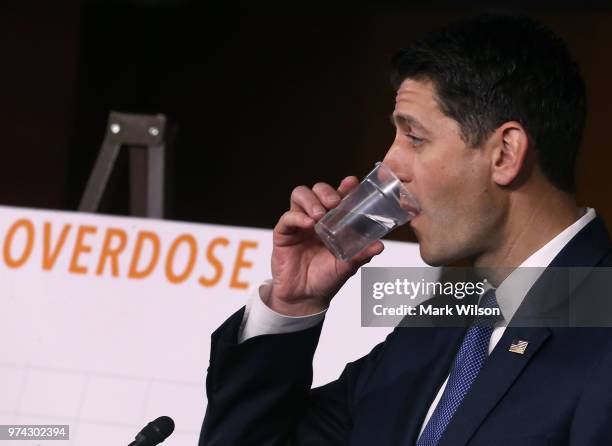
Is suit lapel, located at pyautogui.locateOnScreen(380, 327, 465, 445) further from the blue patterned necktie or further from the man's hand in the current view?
the man's hand

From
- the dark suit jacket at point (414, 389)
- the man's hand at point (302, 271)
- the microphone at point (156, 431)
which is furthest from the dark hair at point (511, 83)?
the microphone at point (156, 431)

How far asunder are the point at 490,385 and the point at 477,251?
195mm

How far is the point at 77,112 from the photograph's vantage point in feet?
13.7

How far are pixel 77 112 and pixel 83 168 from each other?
0.23 metres

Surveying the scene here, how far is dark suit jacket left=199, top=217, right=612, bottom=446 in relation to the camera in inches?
52.9

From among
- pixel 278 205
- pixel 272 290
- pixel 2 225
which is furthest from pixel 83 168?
pixel 272 290

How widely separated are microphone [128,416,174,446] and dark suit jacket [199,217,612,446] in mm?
214

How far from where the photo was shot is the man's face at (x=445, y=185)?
149cm

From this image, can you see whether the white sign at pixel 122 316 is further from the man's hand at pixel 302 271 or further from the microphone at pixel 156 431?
the man's hand at pixel 302 271

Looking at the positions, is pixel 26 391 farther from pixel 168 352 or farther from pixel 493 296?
pixel 493 296

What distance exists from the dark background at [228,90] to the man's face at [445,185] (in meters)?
2.56

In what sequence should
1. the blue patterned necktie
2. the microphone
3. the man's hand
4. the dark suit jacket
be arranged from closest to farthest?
1. the dark suit jacket
2. the blue patterned necktie
3. the man's hand
4. the microphone

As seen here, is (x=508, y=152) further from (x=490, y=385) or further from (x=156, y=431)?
(x=156, y=431)

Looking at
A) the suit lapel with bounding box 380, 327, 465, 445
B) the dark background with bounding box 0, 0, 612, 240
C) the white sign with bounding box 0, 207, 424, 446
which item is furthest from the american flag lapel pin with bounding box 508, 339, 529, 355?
the dark background with bounding box 0, 0, 612, 240
